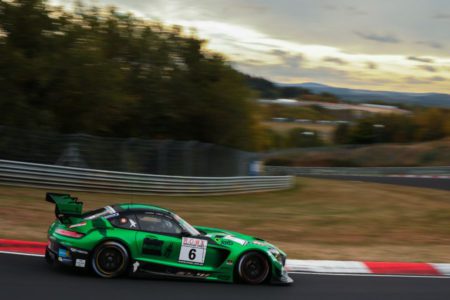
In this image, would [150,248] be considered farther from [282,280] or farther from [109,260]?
[282,280]

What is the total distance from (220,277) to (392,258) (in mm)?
4866

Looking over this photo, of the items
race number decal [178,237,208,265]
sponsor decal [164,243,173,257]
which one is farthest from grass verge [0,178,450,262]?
sponsor decal [164,243,173,257]

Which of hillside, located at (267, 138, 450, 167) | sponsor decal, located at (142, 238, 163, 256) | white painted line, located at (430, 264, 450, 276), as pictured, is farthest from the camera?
hillside, located at (267, 138, 450, 167)

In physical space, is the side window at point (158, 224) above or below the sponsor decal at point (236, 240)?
above

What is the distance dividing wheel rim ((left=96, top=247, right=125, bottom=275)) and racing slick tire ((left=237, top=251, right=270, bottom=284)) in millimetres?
1743

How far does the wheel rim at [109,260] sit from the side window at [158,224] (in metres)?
0.52

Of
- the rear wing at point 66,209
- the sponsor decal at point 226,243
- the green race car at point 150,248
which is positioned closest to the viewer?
the green race car at point 150,248

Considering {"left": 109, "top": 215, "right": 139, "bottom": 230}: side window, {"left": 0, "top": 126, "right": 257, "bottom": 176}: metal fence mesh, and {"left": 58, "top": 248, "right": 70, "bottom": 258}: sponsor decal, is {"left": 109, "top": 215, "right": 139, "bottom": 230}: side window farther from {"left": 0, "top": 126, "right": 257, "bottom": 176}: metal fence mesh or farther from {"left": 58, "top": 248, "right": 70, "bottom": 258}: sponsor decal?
{"left": 0, "top": 126, "right": 257, "bottom": 176}: metal fence mesh

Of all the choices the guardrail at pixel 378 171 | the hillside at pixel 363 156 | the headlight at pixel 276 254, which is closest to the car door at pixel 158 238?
the headlight at pixel 276 254

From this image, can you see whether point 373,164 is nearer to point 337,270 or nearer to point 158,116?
point 158,116

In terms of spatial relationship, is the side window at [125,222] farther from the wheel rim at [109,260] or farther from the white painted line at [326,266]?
the white painted line at [326,266]

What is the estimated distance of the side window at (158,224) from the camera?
8656 mm

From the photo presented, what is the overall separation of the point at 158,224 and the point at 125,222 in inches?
18.5

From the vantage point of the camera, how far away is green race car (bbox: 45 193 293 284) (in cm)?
828
